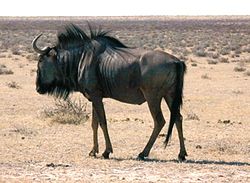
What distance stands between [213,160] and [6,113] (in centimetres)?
753

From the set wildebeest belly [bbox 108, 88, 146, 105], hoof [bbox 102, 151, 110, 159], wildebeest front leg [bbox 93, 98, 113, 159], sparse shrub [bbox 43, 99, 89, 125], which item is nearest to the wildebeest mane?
wildebeest belly [bbox 108, 88, 146, 105]

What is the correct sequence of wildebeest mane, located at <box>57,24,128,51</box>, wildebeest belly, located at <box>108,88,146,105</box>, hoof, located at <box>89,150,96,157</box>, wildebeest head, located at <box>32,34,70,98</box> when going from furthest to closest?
wildebeest head, located at <box>32,34,70,98</box>, wildebeest mane, located at <box>57,24,128,51</box>, hoof, located at <box>89,150,96,157</box>, wildebeest belly, located at <box>108,88,146,105</box>

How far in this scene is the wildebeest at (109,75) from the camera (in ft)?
34.8

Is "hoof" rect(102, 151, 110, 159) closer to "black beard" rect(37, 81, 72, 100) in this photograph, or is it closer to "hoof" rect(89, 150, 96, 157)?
"hoof" rect(89, 150, 96, 157)

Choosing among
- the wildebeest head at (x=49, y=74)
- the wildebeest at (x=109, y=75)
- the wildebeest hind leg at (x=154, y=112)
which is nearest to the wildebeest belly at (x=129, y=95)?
the wildebeest at (x=109, y=75)

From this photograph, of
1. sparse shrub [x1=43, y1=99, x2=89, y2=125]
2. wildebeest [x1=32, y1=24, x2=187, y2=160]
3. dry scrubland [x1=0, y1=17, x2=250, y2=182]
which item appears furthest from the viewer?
sparse shrub [x1=43, y1=99, x2=89, y2=125]

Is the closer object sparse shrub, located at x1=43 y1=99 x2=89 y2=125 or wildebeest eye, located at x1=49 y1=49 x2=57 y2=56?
wildebeest eye, located at x1=49 y1=49 x2=57 y2=56

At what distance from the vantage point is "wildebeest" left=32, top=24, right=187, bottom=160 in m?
10.6

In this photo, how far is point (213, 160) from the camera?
10.9m

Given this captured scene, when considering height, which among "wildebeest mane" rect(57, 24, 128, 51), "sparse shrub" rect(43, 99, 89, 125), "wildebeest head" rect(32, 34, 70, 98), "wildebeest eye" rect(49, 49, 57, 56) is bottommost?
"sparse shrub" rect(43, 99, 89, 125)

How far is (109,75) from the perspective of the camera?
1089cm

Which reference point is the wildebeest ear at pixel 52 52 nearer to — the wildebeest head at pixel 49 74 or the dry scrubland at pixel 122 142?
the wildebeest head at pixel 49 74

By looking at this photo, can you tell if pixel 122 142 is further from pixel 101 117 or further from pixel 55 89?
pixel 55 89

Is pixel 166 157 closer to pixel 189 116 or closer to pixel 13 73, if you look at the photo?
pixel 189 116
